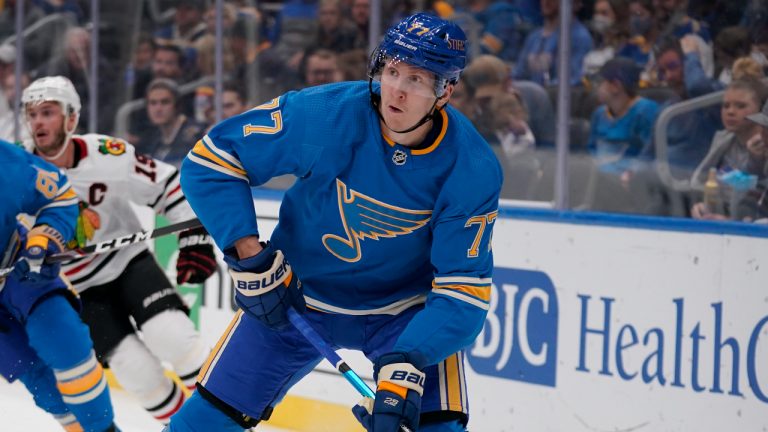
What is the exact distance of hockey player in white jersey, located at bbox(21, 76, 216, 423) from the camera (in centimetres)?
403

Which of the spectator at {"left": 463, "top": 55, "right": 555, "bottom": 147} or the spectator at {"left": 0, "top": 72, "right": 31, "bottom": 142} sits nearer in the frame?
the spectator at {"left": 463, "top": 55, "right": 555, "bottom": 147}

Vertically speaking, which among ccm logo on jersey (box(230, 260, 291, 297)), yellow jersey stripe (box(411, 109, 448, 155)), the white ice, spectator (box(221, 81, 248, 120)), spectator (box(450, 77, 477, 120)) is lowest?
the white ice

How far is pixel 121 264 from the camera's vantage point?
13.8 feet

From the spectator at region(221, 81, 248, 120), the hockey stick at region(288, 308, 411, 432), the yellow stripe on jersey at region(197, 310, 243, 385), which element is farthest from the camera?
the spectator at region(221, 81, 248, 120)

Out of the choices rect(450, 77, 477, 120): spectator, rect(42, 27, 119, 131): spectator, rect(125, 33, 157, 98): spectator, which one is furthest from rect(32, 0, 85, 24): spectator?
rect(450, 77, 477, 120): spectator

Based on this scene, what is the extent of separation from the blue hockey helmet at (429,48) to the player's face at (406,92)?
0.06ft

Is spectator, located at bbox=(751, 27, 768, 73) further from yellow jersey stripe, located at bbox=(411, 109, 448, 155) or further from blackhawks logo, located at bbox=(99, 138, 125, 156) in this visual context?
blackhawks logo, located at bbox=(99, 138, 125, 156)

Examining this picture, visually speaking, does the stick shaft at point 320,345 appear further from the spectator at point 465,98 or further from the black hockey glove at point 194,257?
the spectator at point 465,98

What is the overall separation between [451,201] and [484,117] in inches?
75.8

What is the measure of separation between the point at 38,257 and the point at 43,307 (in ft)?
0.52

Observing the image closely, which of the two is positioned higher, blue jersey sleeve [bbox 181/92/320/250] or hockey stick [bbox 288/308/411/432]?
blue jersey sleeve [bbox 181/92/320/250]

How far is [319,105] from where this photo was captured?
2.55 m

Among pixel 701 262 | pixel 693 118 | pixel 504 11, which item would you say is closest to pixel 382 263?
pixel 701 262

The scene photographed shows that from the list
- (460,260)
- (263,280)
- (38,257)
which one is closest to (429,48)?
(460,260)
